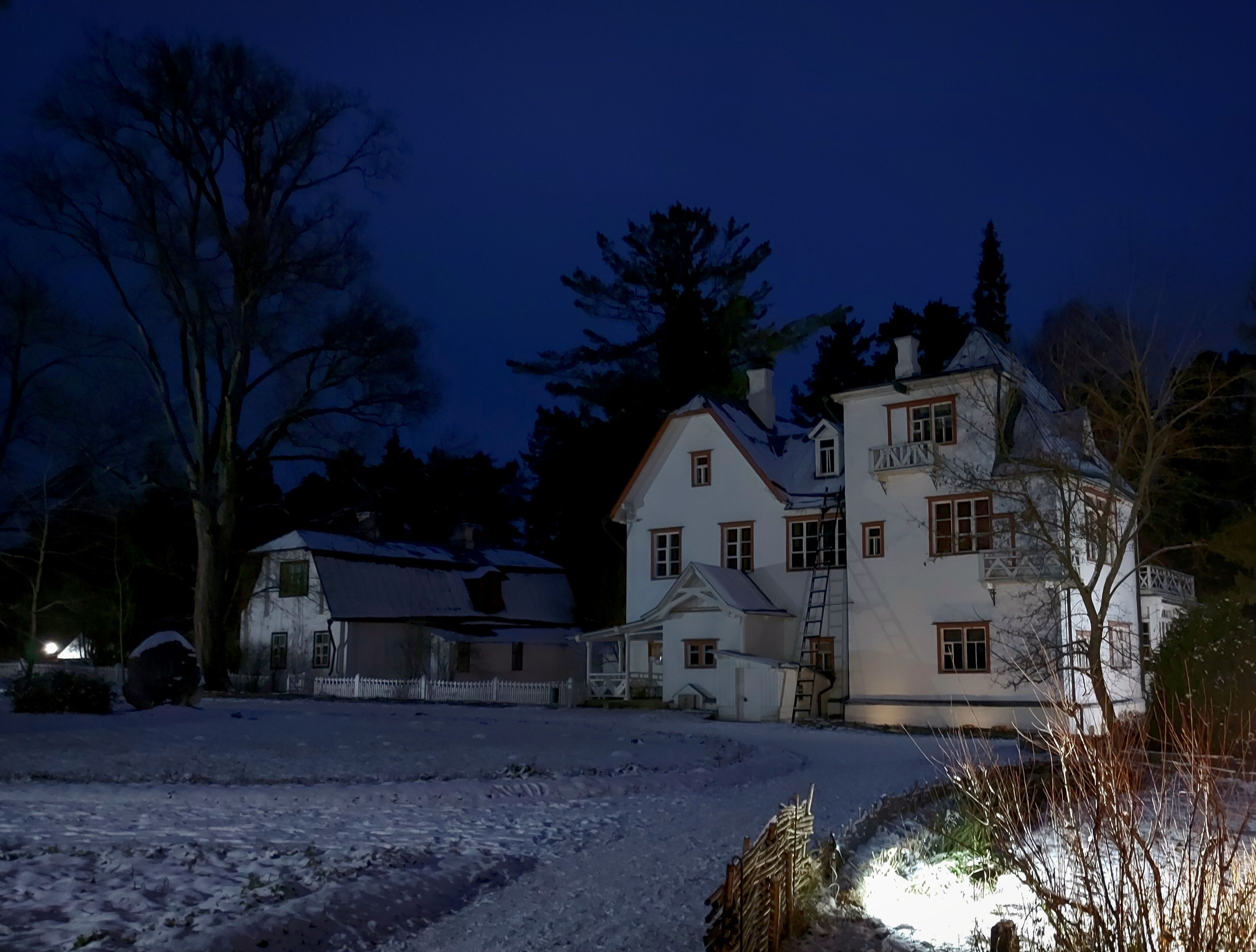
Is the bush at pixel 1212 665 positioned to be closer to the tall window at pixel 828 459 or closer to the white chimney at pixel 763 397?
the tall window at pixel 828 459

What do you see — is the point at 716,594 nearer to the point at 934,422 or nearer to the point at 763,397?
the point at 934,422

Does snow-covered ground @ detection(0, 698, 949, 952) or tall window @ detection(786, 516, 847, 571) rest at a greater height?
tall window @ detection(786, 516, 847, 571)

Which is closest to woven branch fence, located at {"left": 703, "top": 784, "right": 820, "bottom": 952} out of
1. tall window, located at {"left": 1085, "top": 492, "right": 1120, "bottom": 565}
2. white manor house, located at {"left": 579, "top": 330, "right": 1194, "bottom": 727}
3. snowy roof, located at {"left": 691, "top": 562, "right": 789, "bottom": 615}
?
tall window, located at {"left": 1085, "top": 492, "right": 1120, "bottom": 565}

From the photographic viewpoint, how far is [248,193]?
3734 cm

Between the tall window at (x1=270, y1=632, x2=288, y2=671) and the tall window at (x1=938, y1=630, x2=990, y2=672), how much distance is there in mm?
25763

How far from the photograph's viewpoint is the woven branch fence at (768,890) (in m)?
6.50

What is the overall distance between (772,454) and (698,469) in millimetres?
2256

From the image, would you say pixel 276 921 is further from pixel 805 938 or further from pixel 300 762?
pixel 300 762

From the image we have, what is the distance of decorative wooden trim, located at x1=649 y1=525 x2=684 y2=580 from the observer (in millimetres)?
34625

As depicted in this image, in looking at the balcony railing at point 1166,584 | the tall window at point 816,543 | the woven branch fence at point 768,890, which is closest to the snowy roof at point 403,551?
the tall window at point 816,543

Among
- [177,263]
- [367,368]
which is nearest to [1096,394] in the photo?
[367,368]

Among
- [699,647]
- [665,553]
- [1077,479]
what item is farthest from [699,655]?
[1077,479]

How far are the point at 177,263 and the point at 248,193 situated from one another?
3555 millimetres

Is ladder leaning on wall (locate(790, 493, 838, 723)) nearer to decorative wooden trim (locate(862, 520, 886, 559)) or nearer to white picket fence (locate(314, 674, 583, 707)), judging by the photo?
decorative wooden trim (locate(862, 520, 886, 559))
